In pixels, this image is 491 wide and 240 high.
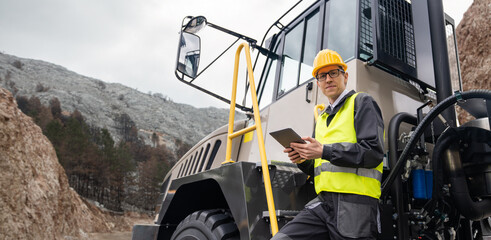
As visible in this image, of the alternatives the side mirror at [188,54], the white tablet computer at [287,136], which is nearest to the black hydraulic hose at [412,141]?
the white tablet computer at [287,136]

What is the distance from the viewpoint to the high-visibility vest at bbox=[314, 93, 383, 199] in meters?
1.94

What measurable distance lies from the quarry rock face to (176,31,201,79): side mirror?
36.9 ft

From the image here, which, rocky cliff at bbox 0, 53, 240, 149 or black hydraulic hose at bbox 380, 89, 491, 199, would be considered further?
rocky cliff at bbox 0, 53, 240, 149

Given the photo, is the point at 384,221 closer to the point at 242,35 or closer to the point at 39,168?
the point at 242,35

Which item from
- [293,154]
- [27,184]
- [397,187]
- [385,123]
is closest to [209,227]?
[293,154]

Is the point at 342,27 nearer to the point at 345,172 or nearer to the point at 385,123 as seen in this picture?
the point at 385,123

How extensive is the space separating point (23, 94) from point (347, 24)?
69.5m

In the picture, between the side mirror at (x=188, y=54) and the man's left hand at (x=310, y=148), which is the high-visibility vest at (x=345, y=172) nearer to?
the man's left hand at (x=310, y=148)

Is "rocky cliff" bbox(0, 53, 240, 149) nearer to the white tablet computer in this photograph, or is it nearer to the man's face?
the man's face

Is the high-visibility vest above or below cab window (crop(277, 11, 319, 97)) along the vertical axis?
below

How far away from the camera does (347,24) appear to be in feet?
9.92

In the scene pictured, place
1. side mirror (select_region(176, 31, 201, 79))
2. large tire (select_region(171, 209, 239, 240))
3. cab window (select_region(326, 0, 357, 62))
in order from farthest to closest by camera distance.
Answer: side mirror (select_region(176, 31, 201, 79))
cab window (select_region(326, 0, 357, 62))
large tire (select_region(171, 209, 239, 240))

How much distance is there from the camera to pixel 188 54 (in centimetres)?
366

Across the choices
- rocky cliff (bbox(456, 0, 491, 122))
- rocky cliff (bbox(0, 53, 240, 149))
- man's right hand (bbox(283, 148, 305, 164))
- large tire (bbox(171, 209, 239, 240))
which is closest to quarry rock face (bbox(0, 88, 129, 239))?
large tire (bbox(171, 209, 239, 240))
